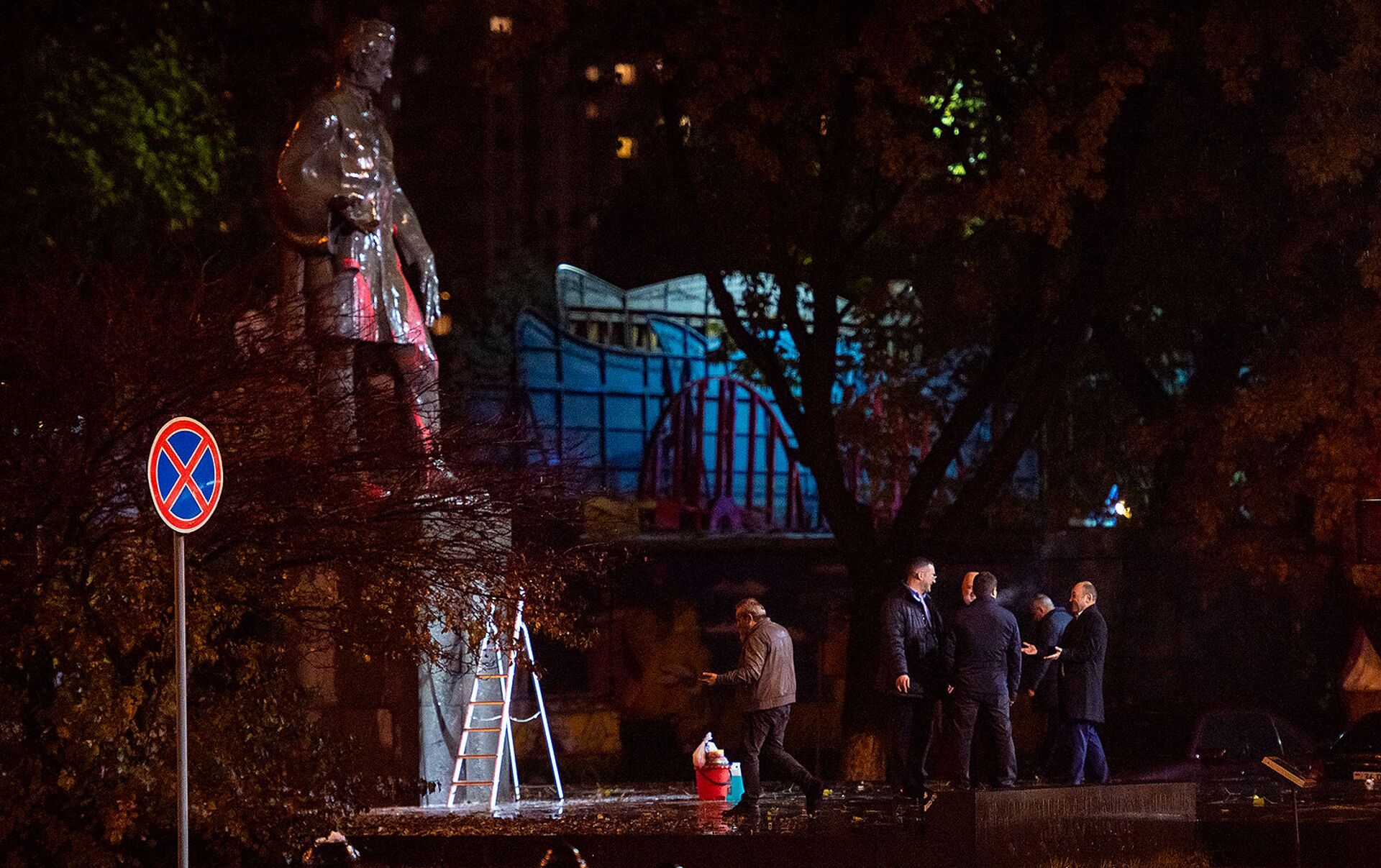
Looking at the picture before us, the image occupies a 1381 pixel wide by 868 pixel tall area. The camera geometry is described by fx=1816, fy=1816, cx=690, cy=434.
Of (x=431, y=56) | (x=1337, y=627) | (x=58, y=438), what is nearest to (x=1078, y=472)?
(x=1337, y=627)

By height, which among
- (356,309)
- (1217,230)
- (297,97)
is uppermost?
(297,97)

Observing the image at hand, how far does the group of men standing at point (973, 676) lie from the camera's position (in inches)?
505

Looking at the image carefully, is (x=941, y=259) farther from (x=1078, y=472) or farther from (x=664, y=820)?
(x=664, y=820)

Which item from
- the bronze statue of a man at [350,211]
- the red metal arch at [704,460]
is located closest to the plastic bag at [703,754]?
the bronze statue of a man at [350,211]

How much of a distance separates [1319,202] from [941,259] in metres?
5.03

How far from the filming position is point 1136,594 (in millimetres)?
→ 24062

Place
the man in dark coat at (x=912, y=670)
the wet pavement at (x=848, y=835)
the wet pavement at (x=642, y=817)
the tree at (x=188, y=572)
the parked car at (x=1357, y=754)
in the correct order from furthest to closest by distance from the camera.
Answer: the parked car at (x=1357, y=754) < the man in dark coat at (x=912, y=670) < the wet pavement at (x=642, y=817) < the wet pavement at (x=848, y=835) < the tree at (x=188, y=572)

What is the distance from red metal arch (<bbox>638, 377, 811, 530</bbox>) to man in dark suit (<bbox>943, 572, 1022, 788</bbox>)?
17646 millimetres

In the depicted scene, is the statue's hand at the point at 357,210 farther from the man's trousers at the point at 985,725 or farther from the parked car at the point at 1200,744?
the parked car at the point at 1200,744

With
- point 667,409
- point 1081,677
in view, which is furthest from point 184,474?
point 667,409

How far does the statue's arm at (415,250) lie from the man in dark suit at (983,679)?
4.76 m

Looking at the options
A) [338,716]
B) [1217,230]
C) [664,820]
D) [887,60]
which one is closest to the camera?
[664,820]

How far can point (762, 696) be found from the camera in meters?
12.6

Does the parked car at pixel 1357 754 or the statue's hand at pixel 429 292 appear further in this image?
the parked car at pixel 1357 754
